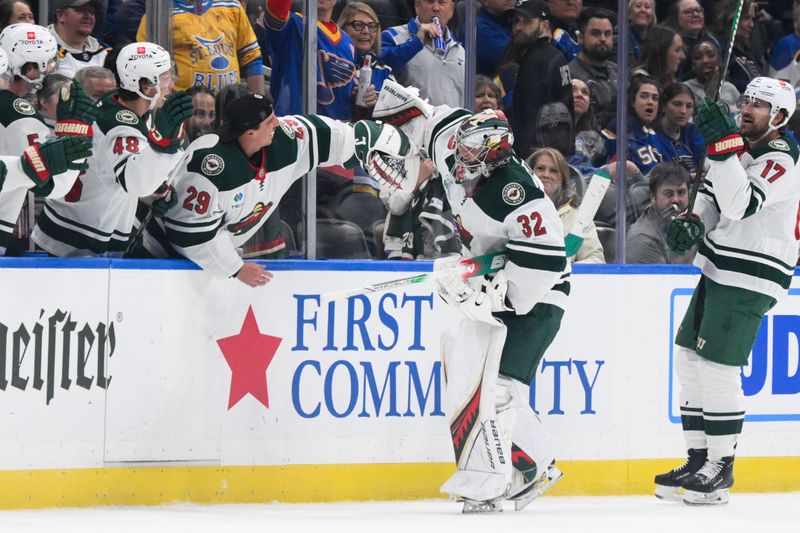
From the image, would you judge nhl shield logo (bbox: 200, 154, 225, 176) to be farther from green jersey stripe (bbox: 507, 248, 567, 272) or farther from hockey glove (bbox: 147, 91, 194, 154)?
green jersey stripe (bbox: 507, 248, 567, 272)

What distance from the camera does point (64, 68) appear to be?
4.93 metres

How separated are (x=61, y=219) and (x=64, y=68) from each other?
569 mm

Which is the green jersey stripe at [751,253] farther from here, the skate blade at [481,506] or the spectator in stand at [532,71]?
the skate blade at [481,506]

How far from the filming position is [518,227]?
457cm

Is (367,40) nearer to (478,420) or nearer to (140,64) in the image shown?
(140,64)

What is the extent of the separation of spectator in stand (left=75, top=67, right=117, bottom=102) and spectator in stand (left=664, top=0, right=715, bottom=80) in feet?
8.02

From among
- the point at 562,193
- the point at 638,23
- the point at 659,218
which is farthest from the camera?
the point at 638,23

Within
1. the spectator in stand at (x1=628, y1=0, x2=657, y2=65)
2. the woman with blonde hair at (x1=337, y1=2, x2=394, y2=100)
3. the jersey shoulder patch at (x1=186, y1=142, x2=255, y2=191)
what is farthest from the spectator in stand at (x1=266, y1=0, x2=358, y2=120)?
the spectator in stand at (x1=628, y1=0, x2=657, y2=65)

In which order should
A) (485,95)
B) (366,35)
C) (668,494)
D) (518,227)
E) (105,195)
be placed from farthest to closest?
(485,95)
(366,35)
(668,494)
(105,195)
(518,227)

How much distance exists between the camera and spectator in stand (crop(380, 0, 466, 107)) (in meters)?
5.29

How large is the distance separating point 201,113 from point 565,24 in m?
1.60

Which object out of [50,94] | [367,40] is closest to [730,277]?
[367,40]

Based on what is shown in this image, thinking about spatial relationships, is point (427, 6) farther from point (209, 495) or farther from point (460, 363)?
point (209, 495)

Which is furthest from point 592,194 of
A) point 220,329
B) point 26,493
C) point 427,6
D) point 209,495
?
point 26,493
